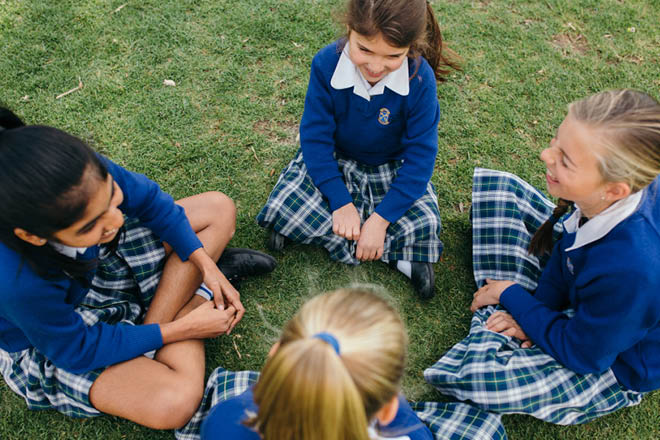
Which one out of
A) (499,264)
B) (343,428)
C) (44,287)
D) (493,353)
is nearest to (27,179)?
(44,287)

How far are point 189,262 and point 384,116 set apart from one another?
112 cm

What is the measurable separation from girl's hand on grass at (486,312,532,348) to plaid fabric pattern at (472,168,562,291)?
0.88 ft

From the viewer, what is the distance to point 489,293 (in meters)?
2.34

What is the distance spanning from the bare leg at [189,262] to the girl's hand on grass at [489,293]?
125 cm

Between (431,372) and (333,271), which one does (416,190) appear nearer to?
(333,271)

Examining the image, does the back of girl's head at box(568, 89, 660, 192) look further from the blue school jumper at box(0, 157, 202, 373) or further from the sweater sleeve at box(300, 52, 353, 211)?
the blue school jumper at box(0, 157, 202, 373)

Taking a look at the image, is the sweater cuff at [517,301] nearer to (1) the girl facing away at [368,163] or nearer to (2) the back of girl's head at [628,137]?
Answer: (1) the girl facing away at [368,163]

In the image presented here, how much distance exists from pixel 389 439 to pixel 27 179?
1.26 metres

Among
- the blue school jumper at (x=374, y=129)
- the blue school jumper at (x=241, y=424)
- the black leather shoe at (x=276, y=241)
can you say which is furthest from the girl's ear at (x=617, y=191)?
the black leather shoe at (x=276, y=241)

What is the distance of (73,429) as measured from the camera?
2125mm

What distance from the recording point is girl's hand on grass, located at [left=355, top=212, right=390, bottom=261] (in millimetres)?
2441

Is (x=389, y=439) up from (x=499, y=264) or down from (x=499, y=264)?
up

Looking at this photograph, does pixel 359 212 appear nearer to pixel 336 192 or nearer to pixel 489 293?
pixel 336 192

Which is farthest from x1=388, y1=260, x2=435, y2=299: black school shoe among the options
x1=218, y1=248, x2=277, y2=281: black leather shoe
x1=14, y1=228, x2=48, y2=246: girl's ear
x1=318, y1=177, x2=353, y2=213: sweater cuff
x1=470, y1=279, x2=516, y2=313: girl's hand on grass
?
x1=14, y1=228, x2=48, y2=246: girl's ear
